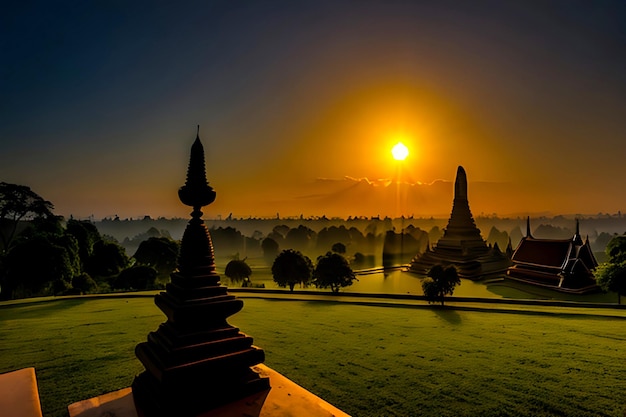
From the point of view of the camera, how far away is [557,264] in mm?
32500

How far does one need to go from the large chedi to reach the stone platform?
3757 cm

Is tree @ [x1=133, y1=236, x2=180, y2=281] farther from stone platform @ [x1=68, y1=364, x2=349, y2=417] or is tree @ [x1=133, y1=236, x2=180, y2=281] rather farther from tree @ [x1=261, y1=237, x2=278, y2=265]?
tree @ [x1=261, y1=237, x2=278, y2=265]

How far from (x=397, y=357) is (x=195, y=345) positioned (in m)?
5.71

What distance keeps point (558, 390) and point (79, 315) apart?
17.6 meters

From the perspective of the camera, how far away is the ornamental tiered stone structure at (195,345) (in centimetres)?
549

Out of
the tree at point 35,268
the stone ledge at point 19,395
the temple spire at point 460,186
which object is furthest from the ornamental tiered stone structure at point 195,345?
the temple spire at point 460,186

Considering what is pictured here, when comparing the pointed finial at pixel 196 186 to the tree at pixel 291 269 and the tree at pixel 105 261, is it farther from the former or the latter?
the tree at pixel 105 261

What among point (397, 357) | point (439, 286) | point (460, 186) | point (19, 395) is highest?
point (460, 186)

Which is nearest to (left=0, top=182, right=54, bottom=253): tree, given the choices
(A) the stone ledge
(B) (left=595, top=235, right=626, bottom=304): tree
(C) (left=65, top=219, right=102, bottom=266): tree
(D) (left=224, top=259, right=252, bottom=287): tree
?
(C) (left=65, top=219, right=102, bottom=266): tree

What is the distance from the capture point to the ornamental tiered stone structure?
5.49 m

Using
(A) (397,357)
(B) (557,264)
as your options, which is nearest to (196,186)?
(A) (397,357)

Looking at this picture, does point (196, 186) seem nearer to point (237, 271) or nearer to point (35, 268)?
point (35, 268)

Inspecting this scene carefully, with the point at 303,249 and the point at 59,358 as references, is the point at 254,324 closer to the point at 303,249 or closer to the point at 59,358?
the point at 59,358

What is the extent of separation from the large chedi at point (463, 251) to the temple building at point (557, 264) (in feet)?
14.5
